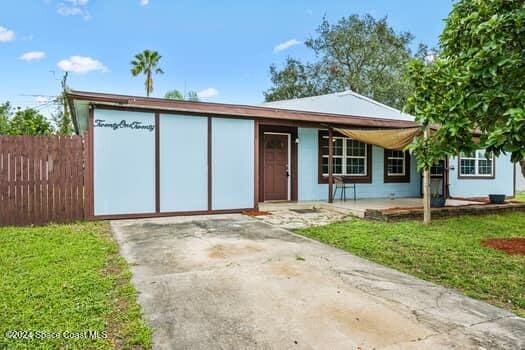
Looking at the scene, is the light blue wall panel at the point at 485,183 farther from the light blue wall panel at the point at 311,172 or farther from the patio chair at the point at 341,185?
the patio chair at the point at 341,185

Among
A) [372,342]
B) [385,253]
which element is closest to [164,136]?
[385,253]

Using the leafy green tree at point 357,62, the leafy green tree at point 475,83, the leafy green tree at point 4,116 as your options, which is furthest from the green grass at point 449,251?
the leafy green tree at point 4,116

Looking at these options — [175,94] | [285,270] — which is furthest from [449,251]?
[175,94]

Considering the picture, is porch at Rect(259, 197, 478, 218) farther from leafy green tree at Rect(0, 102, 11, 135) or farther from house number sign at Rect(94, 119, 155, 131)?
leafy green tree at Rect(0, 102, 11, 135)

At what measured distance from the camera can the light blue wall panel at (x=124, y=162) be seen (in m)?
7.29

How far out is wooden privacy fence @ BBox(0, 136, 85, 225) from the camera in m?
6.62

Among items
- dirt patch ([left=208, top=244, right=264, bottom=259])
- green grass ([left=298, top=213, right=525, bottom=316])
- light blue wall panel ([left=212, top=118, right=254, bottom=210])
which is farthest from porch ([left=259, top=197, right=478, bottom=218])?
dirt patch ([left=208, top=244, right=264, bottom=259])

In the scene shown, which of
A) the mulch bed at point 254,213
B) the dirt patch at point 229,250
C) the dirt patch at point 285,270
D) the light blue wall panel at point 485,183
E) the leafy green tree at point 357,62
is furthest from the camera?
the leafy green tree at point 357,62

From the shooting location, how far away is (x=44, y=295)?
3090mm

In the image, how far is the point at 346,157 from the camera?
10.9 m

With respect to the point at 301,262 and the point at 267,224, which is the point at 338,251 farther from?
the point at 267,224

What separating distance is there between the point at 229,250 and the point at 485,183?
39.3 feet

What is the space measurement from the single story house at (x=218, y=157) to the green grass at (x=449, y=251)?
162 cm

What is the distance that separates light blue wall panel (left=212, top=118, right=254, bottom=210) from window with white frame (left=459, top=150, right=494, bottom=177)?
328 inches
